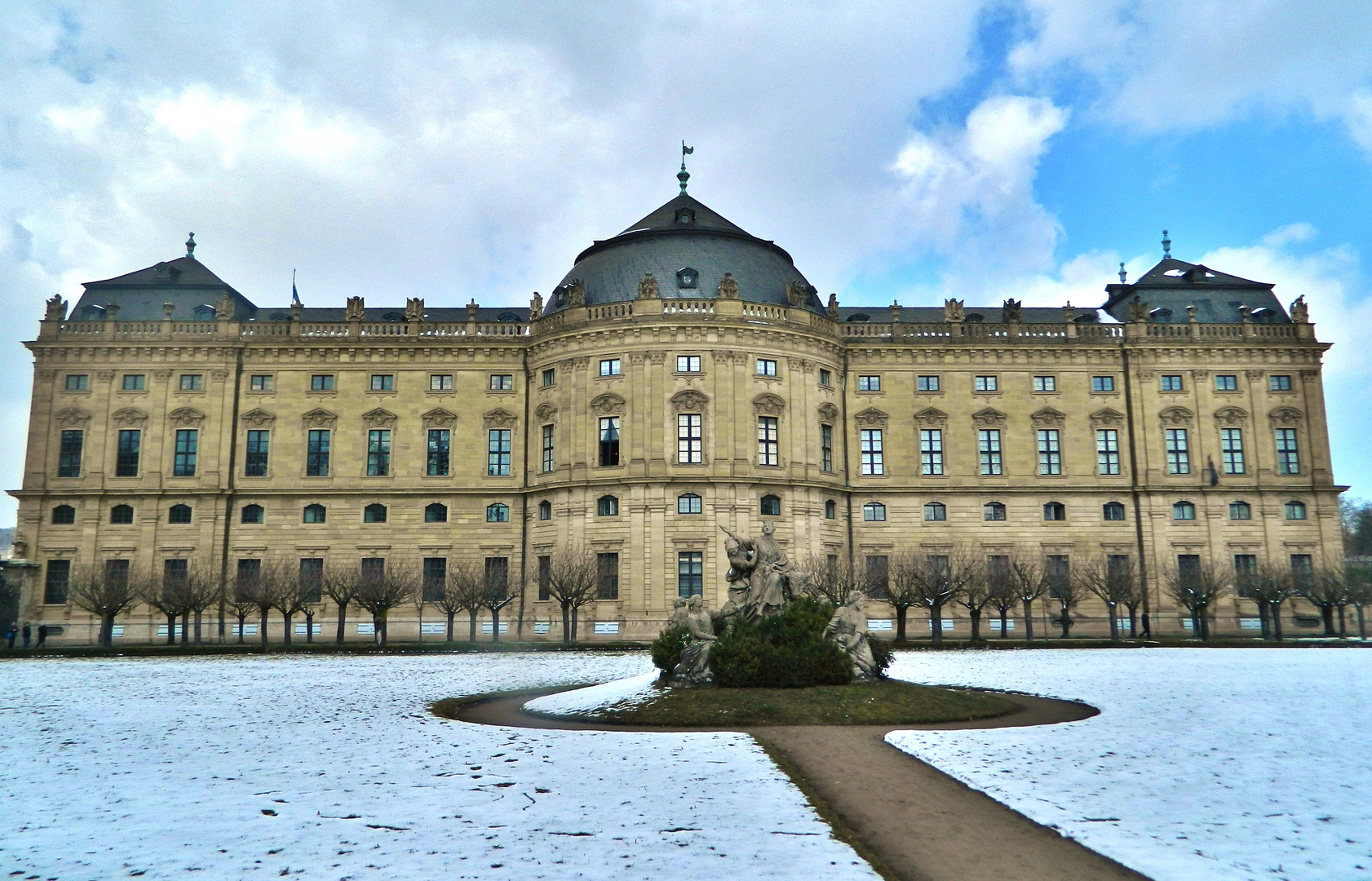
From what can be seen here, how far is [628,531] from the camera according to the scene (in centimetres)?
5162

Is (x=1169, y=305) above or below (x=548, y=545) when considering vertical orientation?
above

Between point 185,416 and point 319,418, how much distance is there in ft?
26.2

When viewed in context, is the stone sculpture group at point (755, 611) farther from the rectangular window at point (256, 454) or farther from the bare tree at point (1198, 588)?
the rectangular window at point (256, 454)

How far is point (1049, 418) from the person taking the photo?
194 ft

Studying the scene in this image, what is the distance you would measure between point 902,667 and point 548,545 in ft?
90.4

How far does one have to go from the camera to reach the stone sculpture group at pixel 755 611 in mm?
23750

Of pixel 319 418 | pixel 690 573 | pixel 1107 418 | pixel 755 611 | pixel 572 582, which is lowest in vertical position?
pixel 755 611

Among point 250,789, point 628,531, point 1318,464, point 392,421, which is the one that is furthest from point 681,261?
point 250,789

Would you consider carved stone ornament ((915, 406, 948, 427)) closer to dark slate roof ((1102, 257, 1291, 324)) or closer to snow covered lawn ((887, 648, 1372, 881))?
dark slate roof ((1102, 257, 1291, 324))

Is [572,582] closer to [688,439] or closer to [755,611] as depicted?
[688,439]

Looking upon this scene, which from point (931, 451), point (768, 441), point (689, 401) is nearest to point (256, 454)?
point (689, 401)

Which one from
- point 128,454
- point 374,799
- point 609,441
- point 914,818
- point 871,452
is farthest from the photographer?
point 871,452

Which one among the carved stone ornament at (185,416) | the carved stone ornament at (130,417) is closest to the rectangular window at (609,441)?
the carved stone ornament at (185,416)

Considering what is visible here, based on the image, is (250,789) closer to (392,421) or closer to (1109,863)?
(1109,863)
